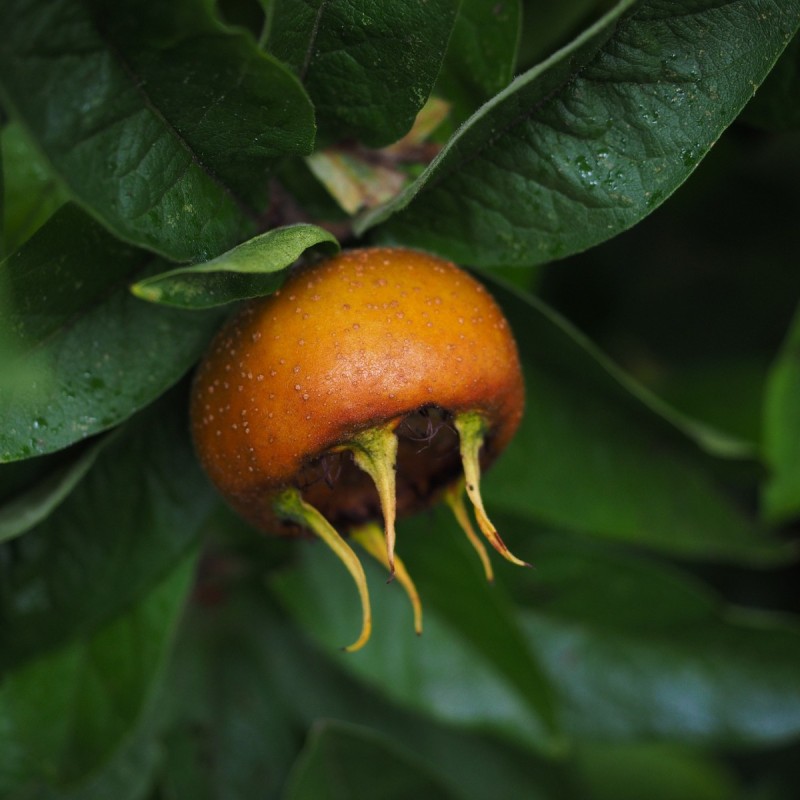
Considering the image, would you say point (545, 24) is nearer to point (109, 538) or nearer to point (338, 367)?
point (338, 367)

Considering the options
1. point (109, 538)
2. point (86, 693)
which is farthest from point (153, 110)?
point (86, 693)

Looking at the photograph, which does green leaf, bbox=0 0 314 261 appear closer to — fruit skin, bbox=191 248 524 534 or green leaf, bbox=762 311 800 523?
fruit skin, bbox=191 248 524 534

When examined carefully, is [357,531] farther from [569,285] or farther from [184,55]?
[569,285]

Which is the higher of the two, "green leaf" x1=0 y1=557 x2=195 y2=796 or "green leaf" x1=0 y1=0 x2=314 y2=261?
"green leaf" x1=0 y1=0 x2=314 y2=261

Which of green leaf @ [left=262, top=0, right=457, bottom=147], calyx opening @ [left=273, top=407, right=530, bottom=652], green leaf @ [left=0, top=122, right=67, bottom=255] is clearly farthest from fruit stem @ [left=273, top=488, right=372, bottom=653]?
green leaf @ [left=0, top=122, right=67, bottom=255]

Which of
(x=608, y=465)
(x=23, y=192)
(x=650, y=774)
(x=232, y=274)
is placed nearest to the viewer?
(x=232, y=274)
